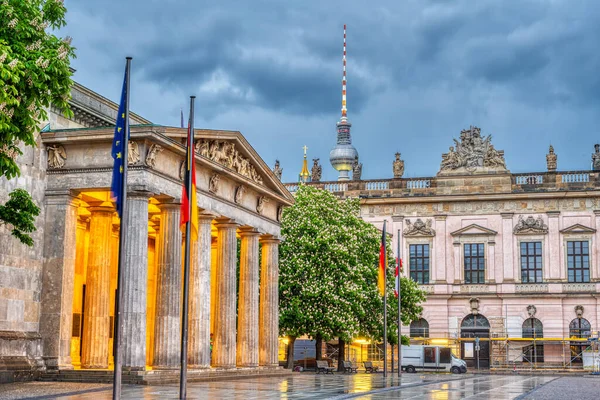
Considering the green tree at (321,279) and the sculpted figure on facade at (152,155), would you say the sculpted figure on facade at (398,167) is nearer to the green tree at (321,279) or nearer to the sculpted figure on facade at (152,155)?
the green tree at (321,279)

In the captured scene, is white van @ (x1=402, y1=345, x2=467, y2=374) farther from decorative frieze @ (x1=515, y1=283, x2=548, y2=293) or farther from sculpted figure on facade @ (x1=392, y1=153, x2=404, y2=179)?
sculpted figure on facade @ (x1=392, y1=153, x2=404, y2=179)

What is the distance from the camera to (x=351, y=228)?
63250mm

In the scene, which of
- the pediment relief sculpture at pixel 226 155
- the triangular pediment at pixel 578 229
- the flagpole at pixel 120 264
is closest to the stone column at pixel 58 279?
the pediment relief sculpture at pixel 226 155

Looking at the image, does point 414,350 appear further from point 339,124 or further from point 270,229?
point 339,124

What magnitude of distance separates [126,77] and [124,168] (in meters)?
2.37

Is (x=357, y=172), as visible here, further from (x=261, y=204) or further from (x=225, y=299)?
(x=225, y=299)

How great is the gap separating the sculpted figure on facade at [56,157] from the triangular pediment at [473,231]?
56.9m

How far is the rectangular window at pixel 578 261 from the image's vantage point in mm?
84250

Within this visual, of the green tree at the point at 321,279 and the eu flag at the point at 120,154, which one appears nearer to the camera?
the eu flag at the point at 120,154

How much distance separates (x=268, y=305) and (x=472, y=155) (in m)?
44.2

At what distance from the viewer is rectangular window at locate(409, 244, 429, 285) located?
88.5 meters

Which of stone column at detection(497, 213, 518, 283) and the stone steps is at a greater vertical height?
stone column at detection(497, 213, 518, 283)

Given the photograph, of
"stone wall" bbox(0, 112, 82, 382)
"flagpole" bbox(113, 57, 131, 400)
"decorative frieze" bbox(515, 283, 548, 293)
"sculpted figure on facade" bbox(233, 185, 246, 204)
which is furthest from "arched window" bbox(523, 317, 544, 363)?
"flagpole" bbox(113, 57, 131, 400)

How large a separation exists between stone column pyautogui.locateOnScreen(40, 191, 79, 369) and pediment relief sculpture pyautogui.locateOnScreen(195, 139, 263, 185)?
7.05 meters
